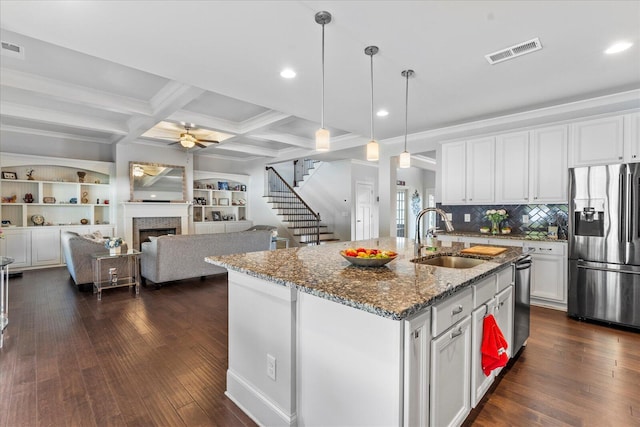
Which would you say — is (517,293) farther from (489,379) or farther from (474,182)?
(474,182)

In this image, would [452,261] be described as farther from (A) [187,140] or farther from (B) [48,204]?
(B) [48,204]

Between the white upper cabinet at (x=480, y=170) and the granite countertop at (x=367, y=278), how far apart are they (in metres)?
2.40

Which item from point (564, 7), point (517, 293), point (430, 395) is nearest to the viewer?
point (430, 395)

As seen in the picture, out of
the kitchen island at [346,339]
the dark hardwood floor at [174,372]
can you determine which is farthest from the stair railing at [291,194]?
the kitchen island at [346,339]

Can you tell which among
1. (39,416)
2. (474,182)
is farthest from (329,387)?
(474,182)

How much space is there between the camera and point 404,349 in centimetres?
126

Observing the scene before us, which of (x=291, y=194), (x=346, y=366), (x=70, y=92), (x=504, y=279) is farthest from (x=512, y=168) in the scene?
(x=291, y=194)

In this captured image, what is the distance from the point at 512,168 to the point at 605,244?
145cm

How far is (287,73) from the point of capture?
2977 millimetres

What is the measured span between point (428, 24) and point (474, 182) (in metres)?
3.07

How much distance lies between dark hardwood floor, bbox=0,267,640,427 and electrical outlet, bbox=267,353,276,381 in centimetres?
35

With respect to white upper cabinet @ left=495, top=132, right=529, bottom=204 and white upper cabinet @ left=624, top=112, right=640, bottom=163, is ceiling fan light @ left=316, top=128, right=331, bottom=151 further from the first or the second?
white upper cabinet @ left=624, top=112, right=640, bottom=163

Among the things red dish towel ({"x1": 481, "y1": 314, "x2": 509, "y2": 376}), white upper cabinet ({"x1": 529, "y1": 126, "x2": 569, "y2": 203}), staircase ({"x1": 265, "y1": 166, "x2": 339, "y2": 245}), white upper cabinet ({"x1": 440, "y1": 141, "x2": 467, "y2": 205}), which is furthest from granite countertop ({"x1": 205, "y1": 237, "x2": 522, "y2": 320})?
staircase ({"x1": 265, "y1": 166, "x2": 339, "y2": 245})

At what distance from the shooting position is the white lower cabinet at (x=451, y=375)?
1.45 m
